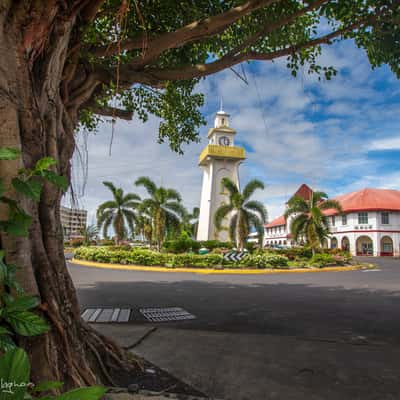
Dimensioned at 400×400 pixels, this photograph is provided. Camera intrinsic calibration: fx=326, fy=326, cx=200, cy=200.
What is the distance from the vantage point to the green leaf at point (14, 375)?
948 mm

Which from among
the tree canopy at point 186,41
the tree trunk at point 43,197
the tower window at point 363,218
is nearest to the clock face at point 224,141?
the tower window at point 363,218

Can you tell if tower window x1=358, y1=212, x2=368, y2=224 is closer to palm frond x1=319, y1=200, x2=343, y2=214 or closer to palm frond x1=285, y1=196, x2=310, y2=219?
palm frond x1=319, y1=200, x2=343, y2=214

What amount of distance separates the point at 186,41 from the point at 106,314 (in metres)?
5.29

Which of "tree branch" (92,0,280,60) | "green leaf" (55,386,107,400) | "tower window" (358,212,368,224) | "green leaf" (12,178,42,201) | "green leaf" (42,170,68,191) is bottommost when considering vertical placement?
"green leaf" (55,386,107,400)

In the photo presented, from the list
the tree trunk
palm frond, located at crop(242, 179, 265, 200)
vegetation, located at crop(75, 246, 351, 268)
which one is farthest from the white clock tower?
the tree trunk

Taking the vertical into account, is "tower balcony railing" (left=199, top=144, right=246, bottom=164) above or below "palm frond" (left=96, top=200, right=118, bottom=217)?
above

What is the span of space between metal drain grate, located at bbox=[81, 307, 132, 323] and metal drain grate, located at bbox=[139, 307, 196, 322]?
0.39 meters

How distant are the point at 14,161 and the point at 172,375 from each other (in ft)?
8.73

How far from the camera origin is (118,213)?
34750mm

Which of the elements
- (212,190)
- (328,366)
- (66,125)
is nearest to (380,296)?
(328,366)

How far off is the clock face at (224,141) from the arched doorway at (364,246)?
23.2 m

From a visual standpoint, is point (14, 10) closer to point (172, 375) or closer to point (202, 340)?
point (172, 375)

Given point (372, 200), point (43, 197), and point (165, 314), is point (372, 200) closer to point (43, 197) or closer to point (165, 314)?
point (165, 314)

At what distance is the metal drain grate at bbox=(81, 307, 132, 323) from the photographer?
6.17 metres
